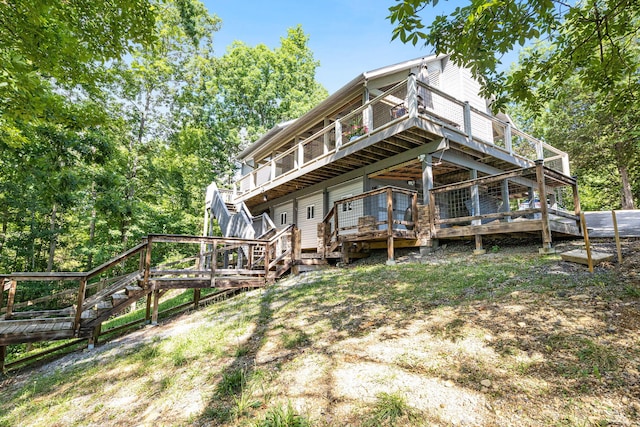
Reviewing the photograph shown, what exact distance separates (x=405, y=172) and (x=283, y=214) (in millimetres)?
7862

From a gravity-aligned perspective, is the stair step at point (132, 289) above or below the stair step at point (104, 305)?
above

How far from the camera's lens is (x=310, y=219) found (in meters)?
15.7

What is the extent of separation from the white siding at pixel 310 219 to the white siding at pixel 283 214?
0.87 meters

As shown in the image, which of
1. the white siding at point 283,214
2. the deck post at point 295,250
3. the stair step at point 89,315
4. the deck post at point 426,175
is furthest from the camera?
the white siding at point 283,214

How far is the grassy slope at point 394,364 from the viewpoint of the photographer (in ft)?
8.32

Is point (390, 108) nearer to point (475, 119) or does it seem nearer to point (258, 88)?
point (475, 119)

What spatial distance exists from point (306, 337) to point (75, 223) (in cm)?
2340

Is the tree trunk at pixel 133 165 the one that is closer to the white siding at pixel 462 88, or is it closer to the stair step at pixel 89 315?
the stair step at pixel 89 315

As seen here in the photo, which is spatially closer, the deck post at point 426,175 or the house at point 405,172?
the house at point 405,172

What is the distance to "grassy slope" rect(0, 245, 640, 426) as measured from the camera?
99.9 inches

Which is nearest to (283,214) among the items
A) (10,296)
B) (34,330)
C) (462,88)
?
(462,88)

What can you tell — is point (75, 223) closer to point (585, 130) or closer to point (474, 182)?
point (474, 182)

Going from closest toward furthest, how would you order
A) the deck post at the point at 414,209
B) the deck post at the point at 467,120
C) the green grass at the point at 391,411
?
the green grass at the point at 391,411, the deck post at the point at 414,209, the deck post at the point at 467,120

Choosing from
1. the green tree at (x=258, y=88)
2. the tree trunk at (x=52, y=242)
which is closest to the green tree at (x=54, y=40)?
the tree trunk at (x=52, y=242)
